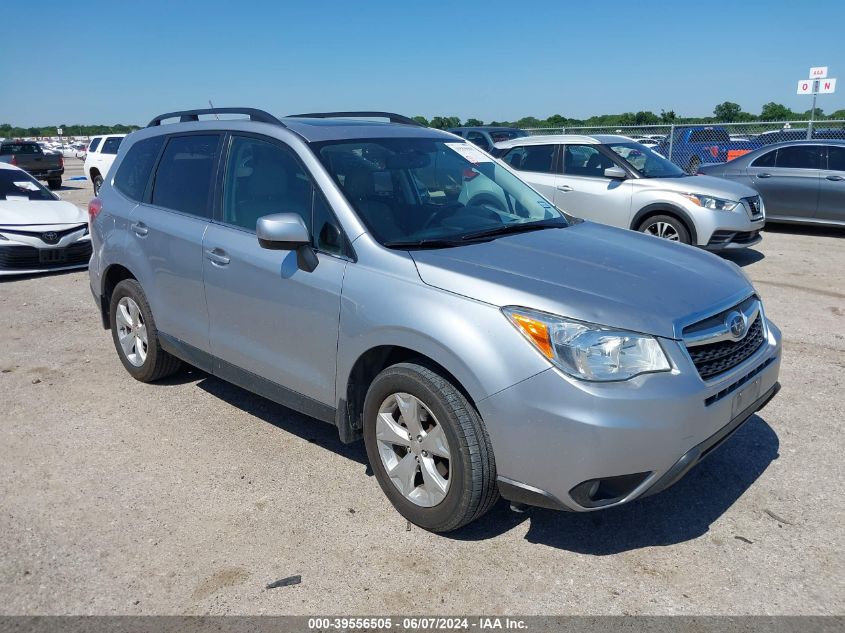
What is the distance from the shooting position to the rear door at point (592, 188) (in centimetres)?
927

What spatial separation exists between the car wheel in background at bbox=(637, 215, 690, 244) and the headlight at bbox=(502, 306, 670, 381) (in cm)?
667

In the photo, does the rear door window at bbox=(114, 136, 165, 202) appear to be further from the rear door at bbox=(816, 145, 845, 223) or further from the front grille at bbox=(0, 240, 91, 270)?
the rear door at bbox=(816, 145, 845, 223)

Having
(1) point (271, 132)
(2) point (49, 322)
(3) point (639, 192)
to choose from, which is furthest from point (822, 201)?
(2) point (49, 322)

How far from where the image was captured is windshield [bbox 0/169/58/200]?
9.84 meters

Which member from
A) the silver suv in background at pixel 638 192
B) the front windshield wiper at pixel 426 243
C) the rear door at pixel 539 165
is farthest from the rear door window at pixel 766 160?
the front windshield wiper at pixel 426 243

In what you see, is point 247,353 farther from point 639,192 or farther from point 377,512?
point 639,192

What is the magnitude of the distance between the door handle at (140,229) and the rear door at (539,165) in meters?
6.01

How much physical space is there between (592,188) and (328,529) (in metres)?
7.16

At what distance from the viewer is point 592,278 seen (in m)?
3.17

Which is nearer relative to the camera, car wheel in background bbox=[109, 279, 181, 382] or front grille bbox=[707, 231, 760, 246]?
car wheel in background bbox=[109, 279, 181, 382]

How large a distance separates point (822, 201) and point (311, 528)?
1076cm

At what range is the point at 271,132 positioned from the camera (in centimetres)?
402

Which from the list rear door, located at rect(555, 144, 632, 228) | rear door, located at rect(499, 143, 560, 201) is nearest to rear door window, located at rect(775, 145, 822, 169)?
rear door, located at rect(555, 144, 632, 228)

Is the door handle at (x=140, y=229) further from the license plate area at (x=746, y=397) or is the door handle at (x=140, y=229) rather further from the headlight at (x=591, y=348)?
the license plate area at (x=746, y=397)
